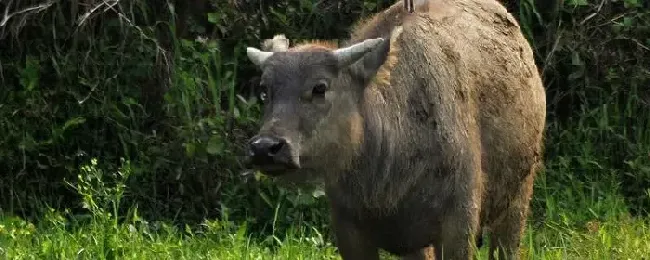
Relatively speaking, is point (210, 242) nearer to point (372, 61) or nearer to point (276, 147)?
point (372, 61)

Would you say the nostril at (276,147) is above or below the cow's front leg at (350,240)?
above

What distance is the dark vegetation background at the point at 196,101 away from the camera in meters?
8.45

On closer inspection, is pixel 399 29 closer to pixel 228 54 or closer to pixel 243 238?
pixel 243 238

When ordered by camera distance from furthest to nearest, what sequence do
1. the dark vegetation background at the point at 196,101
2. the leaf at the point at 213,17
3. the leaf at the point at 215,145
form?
the leaf at the point at 213,17 < the dark vegetation background at the point at 196,101 < the leaf at the point at 215,145

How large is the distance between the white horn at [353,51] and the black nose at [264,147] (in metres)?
0.59

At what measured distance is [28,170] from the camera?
8.66 metres

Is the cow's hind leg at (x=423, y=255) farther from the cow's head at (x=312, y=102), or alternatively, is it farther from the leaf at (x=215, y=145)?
the leaf at (x=215, y=145)

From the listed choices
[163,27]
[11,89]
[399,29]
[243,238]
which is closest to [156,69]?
[163,27]

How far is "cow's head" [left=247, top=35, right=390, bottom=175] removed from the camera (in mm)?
5661

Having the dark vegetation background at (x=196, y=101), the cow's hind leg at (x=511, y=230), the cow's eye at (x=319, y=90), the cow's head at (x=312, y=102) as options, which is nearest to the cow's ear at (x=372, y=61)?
the cow's head at (x=312, y=102)

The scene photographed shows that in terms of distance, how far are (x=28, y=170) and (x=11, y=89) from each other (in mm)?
526

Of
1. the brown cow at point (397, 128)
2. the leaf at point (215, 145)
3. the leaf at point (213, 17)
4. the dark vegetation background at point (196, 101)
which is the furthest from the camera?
the leaf at point (213, 17)

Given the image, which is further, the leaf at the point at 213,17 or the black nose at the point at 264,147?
the leaf at the point at 213,17

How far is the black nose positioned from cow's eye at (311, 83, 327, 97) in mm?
390
